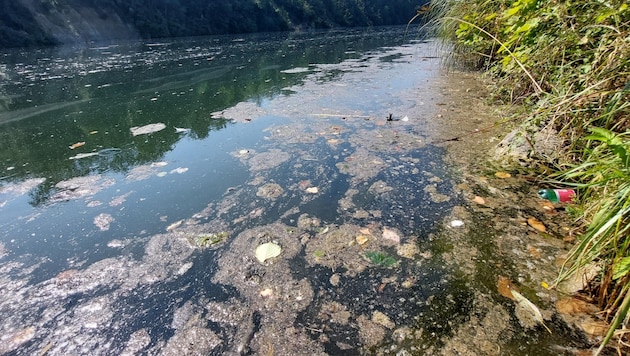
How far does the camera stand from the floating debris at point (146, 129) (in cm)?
325

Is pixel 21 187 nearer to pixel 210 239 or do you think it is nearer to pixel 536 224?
pixel 210 239

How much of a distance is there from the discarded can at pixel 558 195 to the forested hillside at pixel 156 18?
23.5m

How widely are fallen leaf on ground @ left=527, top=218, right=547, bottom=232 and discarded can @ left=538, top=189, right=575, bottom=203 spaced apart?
0.75 feet

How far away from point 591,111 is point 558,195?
1.37ft

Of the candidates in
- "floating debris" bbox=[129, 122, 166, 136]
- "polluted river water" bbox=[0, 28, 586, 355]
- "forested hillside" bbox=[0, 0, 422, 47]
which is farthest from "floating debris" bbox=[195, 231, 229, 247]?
"forested hillside" bbox=[0, 0, 422, 47]

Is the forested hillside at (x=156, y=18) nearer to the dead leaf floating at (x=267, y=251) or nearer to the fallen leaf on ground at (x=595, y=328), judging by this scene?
the dead leaf floating at (x=267, y=251)

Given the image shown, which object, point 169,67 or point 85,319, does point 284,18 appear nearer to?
point 169,67

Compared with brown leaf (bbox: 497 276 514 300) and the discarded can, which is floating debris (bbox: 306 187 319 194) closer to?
brown leaf (bbox: 497 276 514 300)

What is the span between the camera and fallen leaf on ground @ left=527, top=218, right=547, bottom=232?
145 cm

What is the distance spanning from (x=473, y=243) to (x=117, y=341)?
140 centimetres

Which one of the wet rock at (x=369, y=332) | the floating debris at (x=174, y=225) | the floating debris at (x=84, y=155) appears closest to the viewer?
the wet rock at (x=369, y=332)

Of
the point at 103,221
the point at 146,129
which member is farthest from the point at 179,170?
the point at 146,129

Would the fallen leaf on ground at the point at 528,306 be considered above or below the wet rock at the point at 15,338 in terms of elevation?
above

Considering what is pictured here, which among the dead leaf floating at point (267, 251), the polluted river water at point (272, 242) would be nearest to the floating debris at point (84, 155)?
the polluted river water at point (272, 242)
